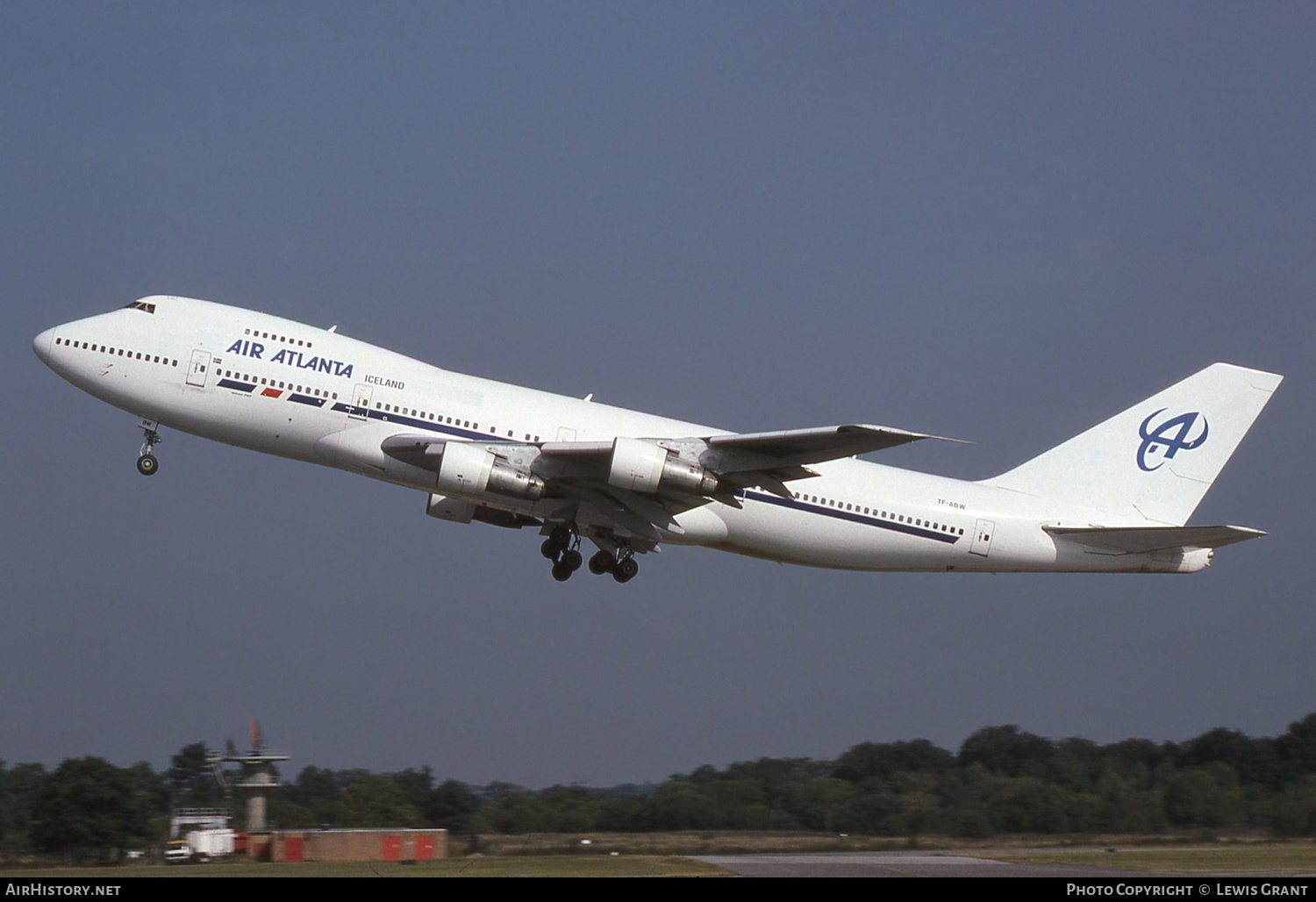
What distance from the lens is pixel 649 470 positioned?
89.5ft

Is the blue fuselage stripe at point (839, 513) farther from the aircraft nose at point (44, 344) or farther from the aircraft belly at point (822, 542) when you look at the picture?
the aircraft nose at point (44, 344)

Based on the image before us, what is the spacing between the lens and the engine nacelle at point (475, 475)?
27.4 m

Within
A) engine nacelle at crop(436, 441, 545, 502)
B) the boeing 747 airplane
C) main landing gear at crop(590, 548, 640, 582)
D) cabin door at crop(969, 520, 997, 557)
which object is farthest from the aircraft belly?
engine nacelle at crop(436, 441, 545, 502)

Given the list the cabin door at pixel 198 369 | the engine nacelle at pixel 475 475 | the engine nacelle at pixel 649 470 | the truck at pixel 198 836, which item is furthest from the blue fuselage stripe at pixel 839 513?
the truck at pixel 198 836

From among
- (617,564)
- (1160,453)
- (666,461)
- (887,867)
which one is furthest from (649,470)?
(1160,453)

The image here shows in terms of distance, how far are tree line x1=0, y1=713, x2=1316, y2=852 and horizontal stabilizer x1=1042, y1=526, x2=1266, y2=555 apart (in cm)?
917

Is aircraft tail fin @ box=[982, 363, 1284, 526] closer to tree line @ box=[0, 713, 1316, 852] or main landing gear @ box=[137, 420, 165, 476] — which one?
tree line @ box=[0, 713, 1316, 852]

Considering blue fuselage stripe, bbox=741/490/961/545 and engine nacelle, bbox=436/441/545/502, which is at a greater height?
engine nacelle, bbox=436/441/545/502

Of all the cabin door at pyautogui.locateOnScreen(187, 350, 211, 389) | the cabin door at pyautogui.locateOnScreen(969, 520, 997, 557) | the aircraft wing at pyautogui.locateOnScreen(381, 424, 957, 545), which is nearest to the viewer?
the aircraft wing at pyautogui.locateOnScreen(381, 424, 957, 545)

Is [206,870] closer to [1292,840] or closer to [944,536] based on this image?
[944,536]

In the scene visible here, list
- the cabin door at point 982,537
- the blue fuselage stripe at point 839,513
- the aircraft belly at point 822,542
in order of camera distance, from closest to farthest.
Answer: the blue fuselage stripe at point 839,513 < the aircraft belly at point 822,542 < the cabin door at point 982,537

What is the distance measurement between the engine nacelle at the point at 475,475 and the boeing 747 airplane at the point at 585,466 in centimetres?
4

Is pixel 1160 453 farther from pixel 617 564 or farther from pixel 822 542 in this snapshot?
pixel 617 564

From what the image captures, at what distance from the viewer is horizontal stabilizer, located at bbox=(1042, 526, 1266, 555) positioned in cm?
2938
